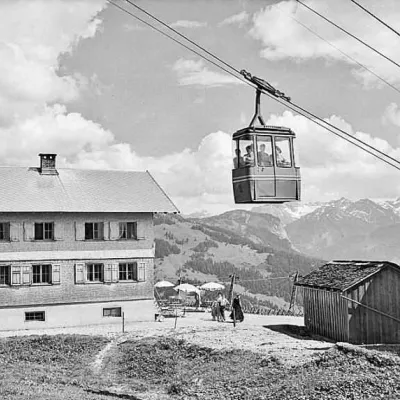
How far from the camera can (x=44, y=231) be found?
1751 inches

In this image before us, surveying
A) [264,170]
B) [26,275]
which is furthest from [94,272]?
[264,170]

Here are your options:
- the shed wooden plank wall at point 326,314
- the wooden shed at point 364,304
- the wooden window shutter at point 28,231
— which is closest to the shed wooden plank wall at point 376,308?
the wooden shed at point 364,304

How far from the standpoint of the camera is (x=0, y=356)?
32.7 meters

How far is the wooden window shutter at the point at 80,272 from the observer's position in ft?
147

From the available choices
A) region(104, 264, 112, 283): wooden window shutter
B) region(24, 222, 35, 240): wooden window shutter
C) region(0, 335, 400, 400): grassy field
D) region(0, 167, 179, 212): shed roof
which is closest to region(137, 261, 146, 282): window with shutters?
region(104, 264, 112, 283): wooden window shutter

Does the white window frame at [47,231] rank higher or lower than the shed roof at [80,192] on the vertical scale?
lower

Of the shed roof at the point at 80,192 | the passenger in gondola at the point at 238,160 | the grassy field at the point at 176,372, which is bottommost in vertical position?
the grassy field at the point at 176,372

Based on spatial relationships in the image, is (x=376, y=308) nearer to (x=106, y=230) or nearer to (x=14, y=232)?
(x=106, y=230)

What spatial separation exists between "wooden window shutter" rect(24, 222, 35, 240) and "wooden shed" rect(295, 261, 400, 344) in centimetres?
1977

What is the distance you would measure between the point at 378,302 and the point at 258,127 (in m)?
17.3

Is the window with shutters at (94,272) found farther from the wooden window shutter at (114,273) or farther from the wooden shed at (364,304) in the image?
the wooden shed at (364,304)

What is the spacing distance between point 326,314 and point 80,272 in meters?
17.6

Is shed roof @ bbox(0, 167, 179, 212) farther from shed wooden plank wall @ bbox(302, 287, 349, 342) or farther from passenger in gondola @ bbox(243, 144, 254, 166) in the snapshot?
passenger in gondola @ bbox(243, 144, 254, 166)

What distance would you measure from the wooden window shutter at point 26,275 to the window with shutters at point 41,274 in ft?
1.10
